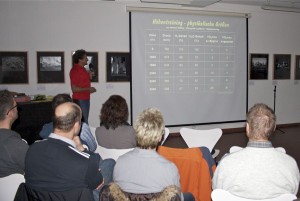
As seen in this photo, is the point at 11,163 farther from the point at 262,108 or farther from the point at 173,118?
the point at 173,118

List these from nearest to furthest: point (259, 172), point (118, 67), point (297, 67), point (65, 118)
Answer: point (259, 172), point (65, 118), point (118, 67), point (297, 67)

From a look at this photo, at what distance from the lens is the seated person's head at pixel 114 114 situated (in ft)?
9.63

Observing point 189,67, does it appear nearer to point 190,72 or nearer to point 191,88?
point 190,72

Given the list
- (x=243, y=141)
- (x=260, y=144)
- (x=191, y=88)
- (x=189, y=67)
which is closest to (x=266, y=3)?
(x=189, y=67)

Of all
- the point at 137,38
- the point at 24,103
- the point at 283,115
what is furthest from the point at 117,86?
the point at 283,115

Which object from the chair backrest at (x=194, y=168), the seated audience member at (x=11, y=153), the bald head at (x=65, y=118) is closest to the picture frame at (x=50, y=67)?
the seated audience member at (x=11, y=153)

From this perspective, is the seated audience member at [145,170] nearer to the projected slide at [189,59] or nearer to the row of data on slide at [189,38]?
the projected slide at [189,59]

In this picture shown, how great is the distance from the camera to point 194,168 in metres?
2.28

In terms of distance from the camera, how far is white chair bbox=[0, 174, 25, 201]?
1.76 meters

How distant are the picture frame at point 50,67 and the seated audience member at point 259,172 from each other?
15.3 feet

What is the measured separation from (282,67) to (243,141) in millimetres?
2583

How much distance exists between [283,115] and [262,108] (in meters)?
6.41

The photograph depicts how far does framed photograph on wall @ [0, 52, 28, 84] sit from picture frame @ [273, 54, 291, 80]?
589 centimetres

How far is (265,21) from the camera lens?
721cm
